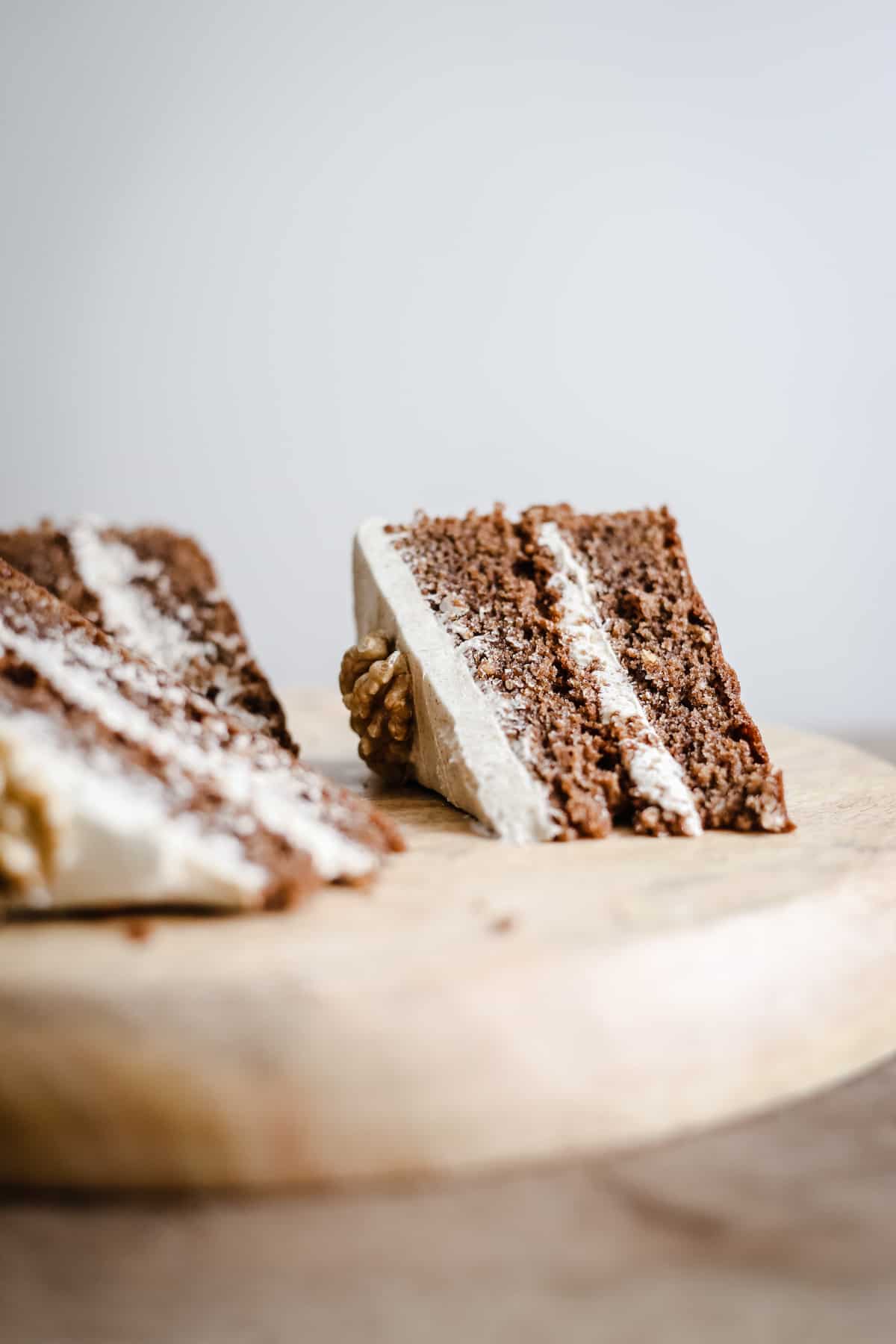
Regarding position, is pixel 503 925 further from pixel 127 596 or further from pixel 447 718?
pixel 127 596

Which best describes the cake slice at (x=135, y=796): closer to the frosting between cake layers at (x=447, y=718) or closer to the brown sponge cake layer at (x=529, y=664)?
the frosting between cake layers at (x=447, y=718)

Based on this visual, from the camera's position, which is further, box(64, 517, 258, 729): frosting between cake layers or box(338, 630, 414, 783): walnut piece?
box(64, 517, 258, 729): frosting between cake layers

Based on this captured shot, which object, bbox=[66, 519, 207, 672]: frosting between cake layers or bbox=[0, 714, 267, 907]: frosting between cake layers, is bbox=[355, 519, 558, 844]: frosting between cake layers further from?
bbox=[0, 714, 267, 907]: frosting between cake layers

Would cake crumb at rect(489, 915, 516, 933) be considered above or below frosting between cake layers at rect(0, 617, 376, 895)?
below

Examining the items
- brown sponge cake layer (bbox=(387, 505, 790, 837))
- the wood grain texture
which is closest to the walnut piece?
brown sponge cake layer (bbox=(387, 505, 790, 837))

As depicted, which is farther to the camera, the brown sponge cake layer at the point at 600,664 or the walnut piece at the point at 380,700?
the walnut piece at the point at 380,700

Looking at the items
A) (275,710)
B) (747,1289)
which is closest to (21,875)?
(747,1289)

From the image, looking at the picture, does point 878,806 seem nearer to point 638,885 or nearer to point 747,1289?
point 638,885

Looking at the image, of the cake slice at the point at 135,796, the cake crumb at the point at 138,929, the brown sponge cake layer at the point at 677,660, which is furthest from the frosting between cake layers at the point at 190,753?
the brown sponge cake layer at the point at 677,660
